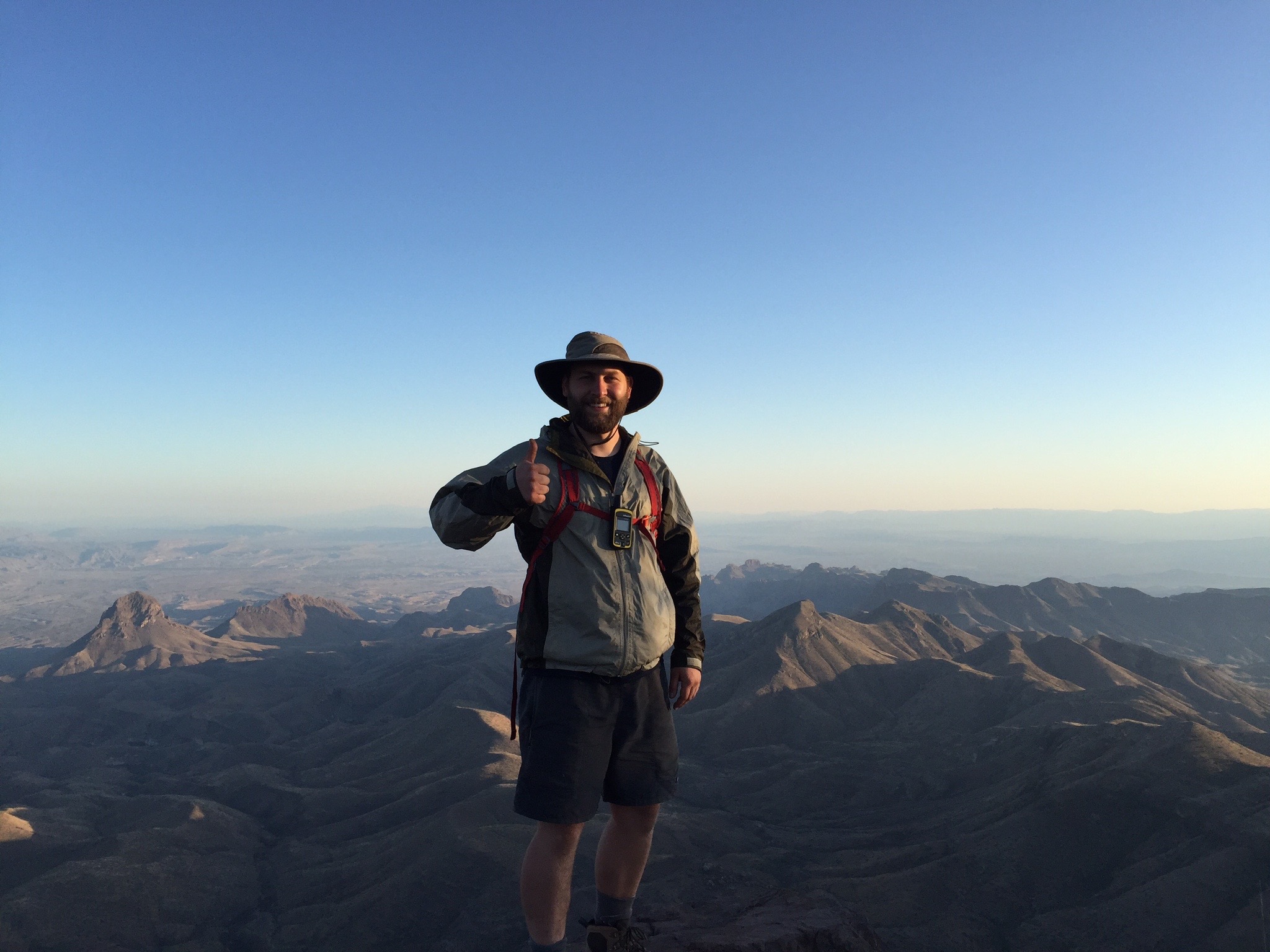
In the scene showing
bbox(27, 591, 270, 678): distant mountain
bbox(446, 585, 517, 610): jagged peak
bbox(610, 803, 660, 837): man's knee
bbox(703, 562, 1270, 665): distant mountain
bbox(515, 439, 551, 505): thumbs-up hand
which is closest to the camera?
bbox(515, 439, 551, 505): thumbs-up hand

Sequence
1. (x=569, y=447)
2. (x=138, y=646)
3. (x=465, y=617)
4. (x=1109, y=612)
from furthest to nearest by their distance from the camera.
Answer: (x=465, y=617) < (x=1109, y=612) < (x=138, y=646) < (x=569, y=447)

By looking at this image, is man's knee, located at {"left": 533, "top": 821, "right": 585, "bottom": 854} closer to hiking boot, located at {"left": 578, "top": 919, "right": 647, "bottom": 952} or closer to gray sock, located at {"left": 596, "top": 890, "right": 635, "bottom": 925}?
gray sock, located at {"left": 596, "top": 890, "right": 635, "bottom": 925}

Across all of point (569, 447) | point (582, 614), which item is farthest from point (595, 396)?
point (582, 614)

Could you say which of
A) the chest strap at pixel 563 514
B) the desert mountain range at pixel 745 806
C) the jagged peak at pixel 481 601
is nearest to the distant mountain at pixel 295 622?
the jagged peak at pixel 481 601

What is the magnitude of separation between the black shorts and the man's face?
121 cm

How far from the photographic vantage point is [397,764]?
36875mm

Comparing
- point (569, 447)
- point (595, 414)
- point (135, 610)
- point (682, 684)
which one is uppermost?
point (595, 414)

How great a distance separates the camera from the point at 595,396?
351 centimetres

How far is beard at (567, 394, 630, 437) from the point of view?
352 cm

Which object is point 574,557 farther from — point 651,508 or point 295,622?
point 295,622

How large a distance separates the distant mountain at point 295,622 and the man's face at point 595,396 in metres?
99.3

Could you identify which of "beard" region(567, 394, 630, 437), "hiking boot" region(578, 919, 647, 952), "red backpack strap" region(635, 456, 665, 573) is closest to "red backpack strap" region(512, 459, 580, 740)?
"beard" region(567, 394, 630, 437)

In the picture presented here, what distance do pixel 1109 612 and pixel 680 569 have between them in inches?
3818

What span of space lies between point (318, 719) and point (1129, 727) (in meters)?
50.5
